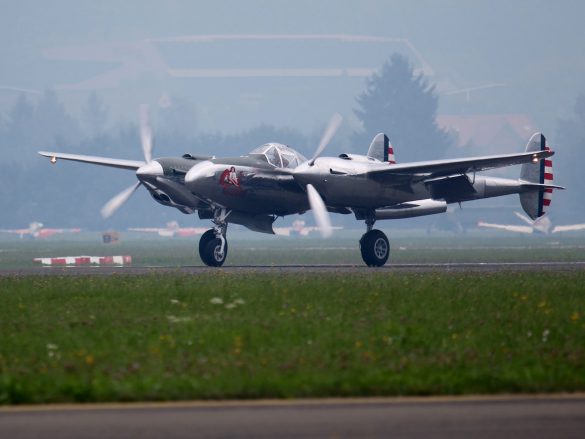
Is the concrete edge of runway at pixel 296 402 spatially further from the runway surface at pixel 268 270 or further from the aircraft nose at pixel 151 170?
the aircraft nose at pixel 151 170

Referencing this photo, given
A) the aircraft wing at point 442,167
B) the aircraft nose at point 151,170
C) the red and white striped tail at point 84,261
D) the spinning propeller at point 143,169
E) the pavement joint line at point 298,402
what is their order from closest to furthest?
the pavement joint line at point 298,402, the aircraft wing at point 442,167, the aircraft nose at point 151,170, the spinning propeller at point 143,169, the red and white striped tail at point 84,261

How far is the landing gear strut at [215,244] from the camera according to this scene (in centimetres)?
4222

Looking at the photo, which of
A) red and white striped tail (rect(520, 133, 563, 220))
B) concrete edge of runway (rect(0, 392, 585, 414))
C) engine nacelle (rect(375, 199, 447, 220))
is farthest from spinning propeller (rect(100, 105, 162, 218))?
concrete edge of runway (rect(0, 392, 585, 414))

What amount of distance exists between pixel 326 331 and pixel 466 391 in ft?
15.3

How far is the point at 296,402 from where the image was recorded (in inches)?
617

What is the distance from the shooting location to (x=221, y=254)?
42406mm

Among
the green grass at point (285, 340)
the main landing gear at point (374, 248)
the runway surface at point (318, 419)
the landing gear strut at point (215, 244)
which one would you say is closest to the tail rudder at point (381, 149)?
the main landing gear at point (374, 248)

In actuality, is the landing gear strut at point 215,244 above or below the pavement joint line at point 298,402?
above

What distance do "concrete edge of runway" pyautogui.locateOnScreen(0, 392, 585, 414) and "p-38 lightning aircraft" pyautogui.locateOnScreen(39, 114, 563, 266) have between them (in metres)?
22.9

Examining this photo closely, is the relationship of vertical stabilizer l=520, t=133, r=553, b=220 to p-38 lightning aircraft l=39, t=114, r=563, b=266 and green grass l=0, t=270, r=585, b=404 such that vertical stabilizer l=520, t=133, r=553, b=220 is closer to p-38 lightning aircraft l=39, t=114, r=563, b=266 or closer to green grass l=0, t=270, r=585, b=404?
A: p-38 lightning aircraft l=39, t=114, r=563, b=266

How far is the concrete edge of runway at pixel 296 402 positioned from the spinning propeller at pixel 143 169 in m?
24.8

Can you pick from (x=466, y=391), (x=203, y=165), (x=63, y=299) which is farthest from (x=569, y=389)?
(x=203, y=165)

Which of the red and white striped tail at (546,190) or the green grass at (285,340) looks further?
the red and white striped tail at (546,190)

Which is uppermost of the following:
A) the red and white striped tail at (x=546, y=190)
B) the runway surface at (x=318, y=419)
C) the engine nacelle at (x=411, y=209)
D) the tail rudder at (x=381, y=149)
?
the tail rudder at (x=381, y=149)
